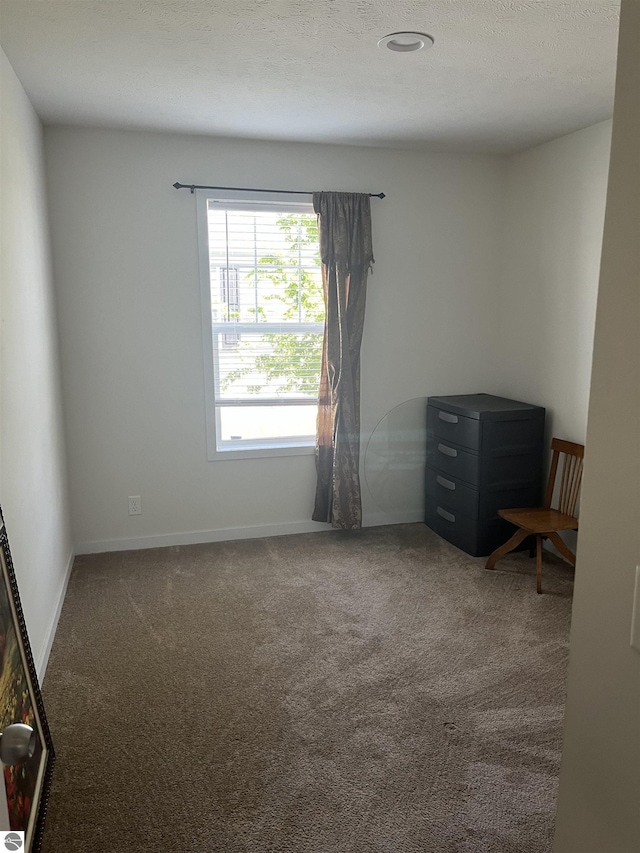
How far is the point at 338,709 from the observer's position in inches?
95.2

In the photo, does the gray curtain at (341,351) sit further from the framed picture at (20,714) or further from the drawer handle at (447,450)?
the framed picture at (20,714)

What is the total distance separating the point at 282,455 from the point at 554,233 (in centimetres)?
219

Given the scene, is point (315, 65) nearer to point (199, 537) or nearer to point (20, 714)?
point (20, 714)

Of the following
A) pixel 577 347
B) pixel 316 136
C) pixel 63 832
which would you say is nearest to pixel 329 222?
pixel 316 136

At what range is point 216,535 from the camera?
165 inches

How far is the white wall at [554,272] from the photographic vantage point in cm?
360

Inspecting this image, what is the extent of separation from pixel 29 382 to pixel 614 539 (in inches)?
96.8

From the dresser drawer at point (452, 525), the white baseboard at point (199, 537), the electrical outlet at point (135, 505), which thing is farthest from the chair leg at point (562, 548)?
the electrical outlet at point (135, 505)

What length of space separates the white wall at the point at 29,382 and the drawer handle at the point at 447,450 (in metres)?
2.31

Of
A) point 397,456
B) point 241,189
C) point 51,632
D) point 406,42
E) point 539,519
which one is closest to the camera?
point 406,42

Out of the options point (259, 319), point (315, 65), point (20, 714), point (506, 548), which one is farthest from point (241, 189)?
point (20, 714)

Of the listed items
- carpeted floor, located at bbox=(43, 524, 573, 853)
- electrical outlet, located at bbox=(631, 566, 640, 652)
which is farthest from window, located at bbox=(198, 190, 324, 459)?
electrical outlet, located at bbox=(631, 566, 640, 652)

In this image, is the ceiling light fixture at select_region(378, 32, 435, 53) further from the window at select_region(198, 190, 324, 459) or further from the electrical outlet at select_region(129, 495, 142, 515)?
the electrical outlet at select_region(129, 495, 142, 515)

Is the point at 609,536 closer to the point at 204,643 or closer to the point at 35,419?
the point at 204,643
